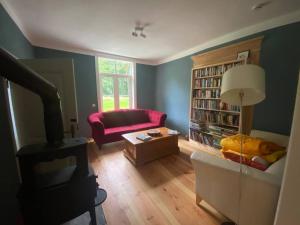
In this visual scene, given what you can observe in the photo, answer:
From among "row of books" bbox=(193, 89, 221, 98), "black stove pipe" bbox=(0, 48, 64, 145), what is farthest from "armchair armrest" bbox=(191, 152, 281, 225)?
"row of books" bbox=(193, 89, 221, 98)

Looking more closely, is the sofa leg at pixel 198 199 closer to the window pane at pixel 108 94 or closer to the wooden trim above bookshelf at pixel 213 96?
the wooden trim above bookshelf at pixel 213 96

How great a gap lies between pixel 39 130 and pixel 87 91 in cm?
203

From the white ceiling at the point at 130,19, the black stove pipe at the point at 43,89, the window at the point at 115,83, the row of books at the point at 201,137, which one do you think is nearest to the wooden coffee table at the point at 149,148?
the row of books at the point at 201,137

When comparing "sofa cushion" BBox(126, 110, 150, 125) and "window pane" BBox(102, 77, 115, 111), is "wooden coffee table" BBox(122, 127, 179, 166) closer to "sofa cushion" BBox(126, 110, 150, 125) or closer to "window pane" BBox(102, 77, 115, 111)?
"sofa cushion" BBox(126, 110, 150, 125)

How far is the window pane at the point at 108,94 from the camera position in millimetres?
3988

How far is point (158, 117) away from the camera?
3.80 meters

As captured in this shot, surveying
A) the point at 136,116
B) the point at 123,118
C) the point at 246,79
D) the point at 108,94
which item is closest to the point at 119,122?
the point at 123,118

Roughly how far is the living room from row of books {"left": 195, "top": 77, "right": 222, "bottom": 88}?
0.16m

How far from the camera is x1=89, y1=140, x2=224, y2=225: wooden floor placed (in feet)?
4.63

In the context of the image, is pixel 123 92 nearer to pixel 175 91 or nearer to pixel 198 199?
pixel 175 91

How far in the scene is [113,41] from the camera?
9.50 feet

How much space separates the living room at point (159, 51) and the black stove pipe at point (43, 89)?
0.18ft

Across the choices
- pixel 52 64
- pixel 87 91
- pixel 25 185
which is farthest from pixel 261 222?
pixel 87 91

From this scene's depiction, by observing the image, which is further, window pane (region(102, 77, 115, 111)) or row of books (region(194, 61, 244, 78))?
window pane (region(102, 77, 115, 111))
